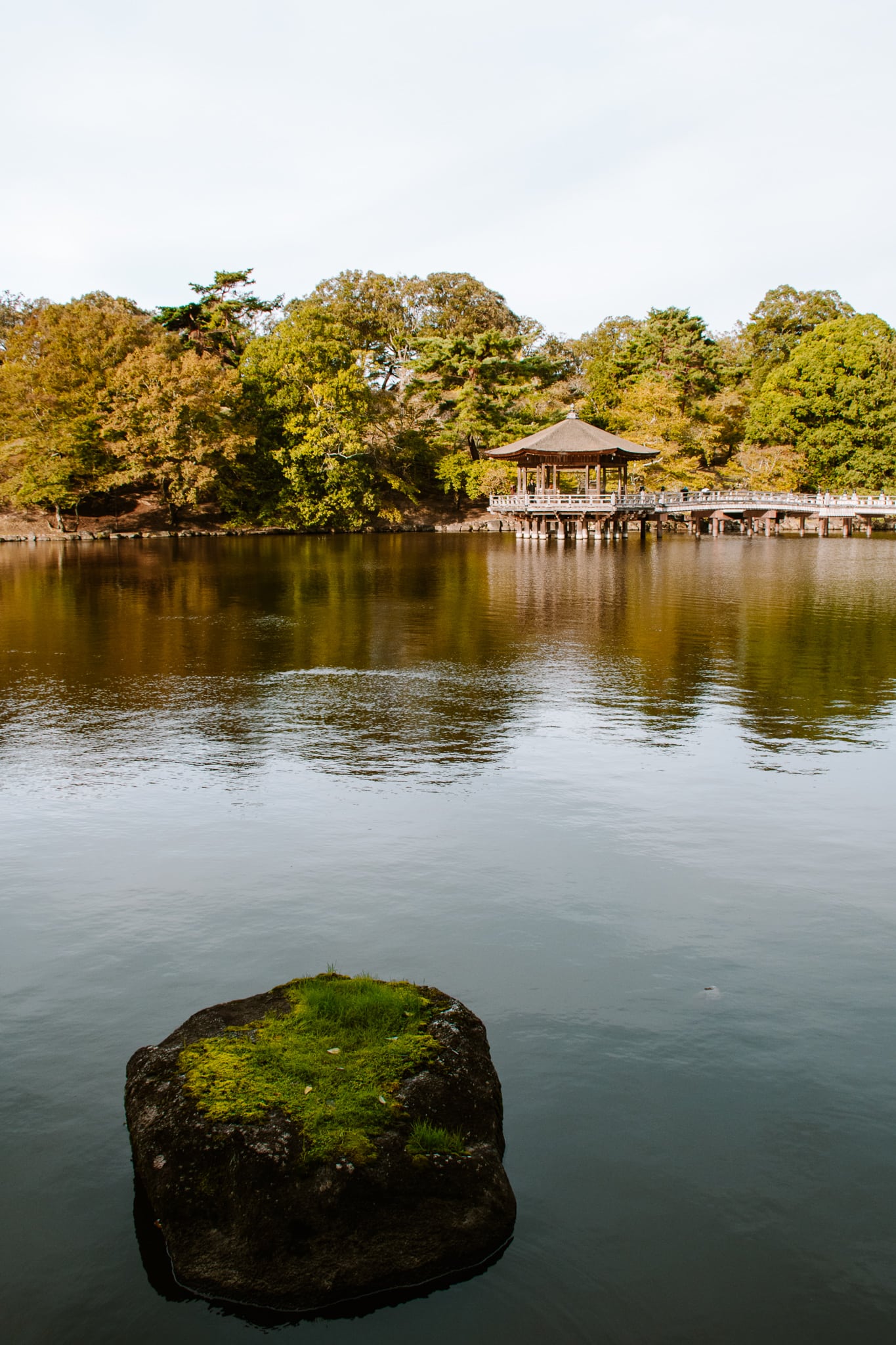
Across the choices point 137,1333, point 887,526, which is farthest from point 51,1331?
point 887,526

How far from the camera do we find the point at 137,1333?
347 cm

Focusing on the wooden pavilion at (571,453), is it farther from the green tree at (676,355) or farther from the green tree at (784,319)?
the green tree at (784,319)

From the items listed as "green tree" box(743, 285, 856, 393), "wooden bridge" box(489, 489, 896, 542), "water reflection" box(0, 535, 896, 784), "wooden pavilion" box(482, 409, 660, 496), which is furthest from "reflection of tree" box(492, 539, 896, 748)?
"green tree" box(743, 285, 856, 393)

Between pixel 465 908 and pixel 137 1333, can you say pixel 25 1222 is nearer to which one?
pixel 137 1333

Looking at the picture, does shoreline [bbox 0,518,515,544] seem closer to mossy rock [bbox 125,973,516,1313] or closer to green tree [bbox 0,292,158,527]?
green tree [bbox 0,292,158,527]

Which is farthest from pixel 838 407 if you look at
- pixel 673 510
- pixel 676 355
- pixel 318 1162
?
pixel 318 1162

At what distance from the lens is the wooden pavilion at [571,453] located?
4484 centimetres

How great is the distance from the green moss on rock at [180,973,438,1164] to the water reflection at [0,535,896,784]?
5.49 meters

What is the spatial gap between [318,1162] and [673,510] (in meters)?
50.5

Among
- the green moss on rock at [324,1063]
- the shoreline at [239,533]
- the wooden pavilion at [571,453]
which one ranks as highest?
the wooden pavilion at [571,453]

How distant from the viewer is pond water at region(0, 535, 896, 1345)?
371cm

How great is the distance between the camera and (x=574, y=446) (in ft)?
147

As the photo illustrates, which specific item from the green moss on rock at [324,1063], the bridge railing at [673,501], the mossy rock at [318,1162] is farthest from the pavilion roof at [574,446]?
the mossy rock at [318,1162]

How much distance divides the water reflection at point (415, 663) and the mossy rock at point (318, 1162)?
593cm
